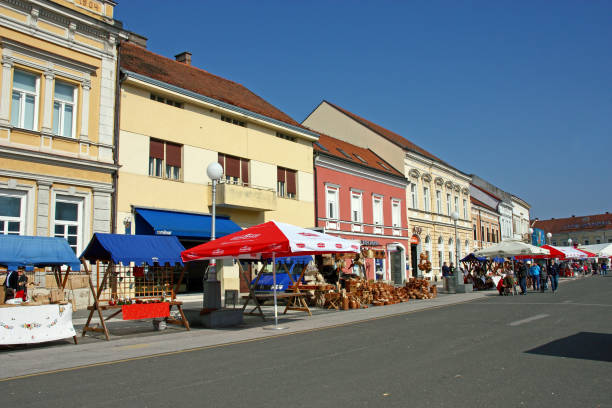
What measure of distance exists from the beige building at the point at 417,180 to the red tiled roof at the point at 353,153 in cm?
102

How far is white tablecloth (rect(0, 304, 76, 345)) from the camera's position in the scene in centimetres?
1010

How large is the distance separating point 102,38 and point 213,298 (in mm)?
11979

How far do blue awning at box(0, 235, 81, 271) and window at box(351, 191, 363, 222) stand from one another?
77.7 ft

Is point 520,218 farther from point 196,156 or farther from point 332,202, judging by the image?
point 196,156

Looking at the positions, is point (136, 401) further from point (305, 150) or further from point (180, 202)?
point (305, 150)

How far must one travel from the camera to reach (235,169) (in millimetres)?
25344

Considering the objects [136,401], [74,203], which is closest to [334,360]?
[136,401]

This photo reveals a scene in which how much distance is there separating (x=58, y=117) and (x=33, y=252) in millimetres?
8930

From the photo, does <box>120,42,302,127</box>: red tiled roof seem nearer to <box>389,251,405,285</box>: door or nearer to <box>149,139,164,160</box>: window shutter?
<box>149,139,164,160</box>: window shutter

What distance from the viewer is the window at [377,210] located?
36306 mm

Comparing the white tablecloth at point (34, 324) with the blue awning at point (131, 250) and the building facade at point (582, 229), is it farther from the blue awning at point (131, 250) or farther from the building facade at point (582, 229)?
the building facade at point (582, 229)

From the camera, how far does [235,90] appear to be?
30.3m

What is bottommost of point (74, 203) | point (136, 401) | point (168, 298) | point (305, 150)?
point (136, 401)

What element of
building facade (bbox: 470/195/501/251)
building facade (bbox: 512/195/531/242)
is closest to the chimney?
building facade (bbox: 470/195/501/251)
